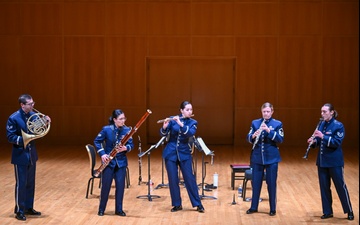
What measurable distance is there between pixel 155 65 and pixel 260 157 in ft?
26.3

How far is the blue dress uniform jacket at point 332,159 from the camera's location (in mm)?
7461

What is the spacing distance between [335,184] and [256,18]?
8.12 metres

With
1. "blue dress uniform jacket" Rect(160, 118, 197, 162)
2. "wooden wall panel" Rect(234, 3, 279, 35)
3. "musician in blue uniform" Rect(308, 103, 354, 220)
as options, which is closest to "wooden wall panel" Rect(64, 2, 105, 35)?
"wooden wall panel" Rect(234, 3, 279, 35)

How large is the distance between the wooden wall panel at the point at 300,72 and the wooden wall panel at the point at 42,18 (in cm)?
537

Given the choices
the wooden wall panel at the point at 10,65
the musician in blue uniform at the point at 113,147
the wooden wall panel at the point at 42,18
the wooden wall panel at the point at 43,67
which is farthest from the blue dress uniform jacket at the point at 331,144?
the wooden wall panel at the point at 10,65

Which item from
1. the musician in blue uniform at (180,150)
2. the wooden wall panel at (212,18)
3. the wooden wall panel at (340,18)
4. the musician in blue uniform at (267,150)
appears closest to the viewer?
the musician in blue uniform at (267,150)

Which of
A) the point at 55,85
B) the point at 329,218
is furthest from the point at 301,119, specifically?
the point at 329,218

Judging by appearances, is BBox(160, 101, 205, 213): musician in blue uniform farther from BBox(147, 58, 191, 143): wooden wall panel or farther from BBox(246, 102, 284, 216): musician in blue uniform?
BBox(147, 58, 191, 143): wooden wall panel

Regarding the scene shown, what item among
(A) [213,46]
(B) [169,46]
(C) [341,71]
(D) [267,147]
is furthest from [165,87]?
(D) [267,147]

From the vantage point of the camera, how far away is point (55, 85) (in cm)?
1544

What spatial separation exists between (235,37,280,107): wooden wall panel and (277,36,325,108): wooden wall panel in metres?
0.17

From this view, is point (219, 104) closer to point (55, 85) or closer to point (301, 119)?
point (301, 119)

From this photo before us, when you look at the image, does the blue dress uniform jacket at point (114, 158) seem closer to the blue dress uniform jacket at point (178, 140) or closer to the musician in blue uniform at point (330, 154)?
the blue dress uniform jacket at point (178, 140)

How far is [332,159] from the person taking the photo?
749cm
